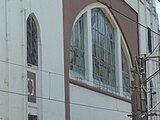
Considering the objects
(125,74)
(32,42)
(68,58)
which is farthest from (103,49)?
(32,42)

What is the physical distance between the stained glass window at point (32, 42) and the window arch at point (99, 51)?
14.4ft

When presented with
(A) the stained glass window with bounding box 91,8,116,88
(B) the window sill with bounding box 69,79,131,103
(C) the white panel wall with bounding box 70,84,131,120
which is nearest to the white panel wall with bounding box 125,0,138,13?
(A) the stained glass window with bounding box 91,8,116,88

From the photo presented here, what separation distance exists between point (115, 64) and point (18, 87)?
14901 mm

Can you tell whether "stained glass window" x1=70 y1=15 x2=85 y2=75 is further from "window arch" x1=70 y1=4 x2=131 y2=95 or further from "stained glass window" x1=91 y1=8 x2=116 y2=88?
"stained glass window" x1=91 y1=8 x2=116 y2=88

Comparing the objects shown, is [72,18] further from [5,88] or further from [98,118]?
[5,88]

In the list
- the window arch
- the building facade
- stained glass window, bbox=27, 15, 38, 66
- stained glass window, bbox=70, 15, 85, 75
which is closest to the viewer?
the building facade

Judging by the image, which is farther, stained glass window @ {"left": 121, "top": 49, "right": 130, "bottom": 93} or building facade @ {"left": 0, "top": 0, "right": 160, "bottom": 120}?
stained glass window @ {"left": 121, "top": 49, "right": 130, "bottom": 93}

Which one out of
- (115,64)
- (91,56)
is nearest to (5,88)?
(91,56)

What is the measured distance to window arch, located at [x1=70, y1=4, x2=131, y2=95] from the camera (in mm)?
28812

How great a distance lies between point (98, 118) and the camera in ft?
98.9

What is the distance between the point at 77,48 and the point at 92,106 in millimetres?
3019

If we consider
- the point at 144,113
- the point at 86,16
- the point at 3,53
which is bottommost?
the point at 144,113

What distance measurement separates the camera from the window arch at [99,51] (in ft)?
94.5

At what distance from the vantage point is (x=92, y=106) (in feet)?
96.5
